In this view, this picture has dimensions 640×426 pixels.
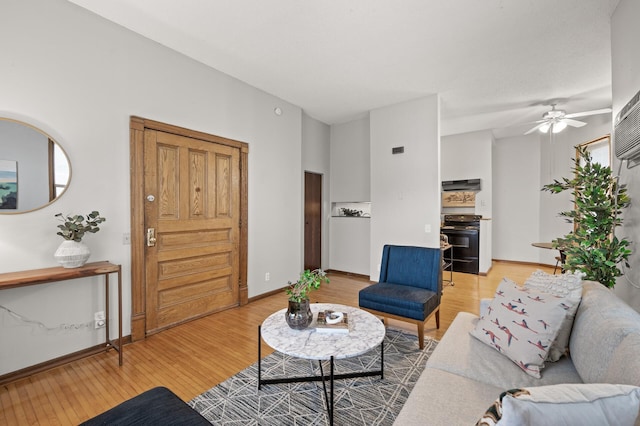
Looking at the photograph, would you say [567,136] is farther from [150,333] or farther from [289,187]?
[150,333]

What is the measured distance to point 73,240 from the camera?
7.48 ft

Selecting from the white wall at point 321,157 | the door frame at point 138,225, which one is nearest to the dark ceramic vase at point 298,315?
the door frame at point 138,225

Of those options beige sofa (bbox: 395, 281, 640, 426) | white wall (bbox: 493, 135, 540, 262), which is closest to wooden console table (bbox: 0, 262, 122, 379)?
beige sofa (bbox: 395, 281, 640, 426)

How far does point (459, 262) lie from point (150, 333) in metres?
5.51

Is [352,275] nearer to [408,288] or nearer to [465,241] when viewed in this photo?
[465,241]

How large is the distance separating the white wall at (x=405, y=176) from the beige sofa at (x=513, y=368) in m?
2.58

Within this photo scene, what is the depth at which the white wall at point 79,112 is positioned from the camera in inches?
85.8

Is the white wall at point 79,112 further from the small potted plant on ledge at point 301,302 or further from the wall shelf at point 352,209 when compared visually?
the wall shelf at point 352,209

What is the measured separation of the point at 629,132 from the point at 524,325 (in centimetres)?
140

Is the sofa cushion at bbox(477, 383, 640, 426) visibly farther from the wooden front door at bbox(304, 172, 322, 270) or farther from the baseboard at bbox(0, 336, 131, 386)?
the wooden front door at bbox(304, 172, 322, 270)

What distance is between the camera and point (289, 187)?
4590 millimetres

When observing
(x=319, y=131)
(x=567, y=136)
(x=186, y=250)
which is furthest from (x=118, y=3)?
(x=567, y=136)

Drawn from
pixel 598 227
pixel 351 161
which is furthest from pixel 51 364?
pixel 351 161

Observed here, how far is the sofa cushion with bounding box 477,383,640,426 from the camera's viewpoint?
0.70 meters
